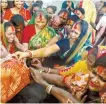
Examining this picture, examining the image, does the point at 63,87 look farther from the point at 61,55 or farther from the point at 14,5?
the point at 14,5

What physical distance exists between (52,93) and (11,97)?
9.2 inches

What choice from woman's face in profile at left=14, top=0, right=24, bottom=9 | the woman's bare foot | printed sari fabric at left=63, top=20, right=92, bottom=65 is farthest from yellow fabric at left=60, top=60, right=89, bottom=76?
woman's face in profile at left=14, top=0, right=24, bottom=9

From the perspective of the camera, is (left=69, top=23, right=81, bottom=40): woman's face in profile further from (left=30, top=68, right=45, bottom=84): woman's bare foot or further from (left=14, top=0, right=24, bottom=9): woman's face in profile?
(left=14, top=0, right=24, bottom=9): woman's face in profile

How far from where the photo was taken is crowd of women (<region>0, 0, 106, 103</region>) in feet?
5.79

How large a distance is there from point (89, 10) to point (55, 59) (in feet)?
4.41

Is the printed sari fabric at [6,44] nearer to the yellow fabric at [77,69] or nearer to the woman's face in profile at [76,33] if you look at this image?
the woman's face in profile at [76,33]

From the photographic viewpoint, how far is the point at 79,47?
2.44m

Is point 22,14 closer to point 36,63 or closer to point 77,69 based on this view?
point 36,63

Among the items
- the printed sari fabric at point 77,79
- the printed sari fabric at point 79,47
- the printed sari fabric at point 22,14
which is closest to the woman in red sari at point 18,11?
the printed sari fabric at point 22,14

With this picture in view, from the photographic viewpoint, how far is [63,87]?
1.90m

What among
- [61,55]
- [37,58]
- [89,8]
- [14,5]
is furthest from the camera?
[14,5]

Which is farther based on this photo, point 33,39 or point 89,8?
point 89,8

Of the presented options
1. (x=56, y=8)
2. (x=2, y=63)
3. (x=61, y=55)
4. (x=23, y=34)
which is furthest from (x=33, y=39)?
(x=56, y=8)

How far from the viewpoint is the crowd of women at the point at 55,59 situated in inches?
69.5
